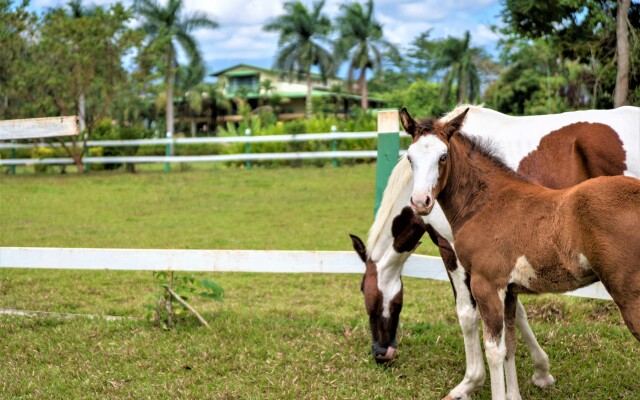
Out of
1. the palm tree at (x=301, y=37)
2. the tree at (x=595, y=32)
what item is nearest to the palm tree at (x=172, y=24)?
the palm tree at (x=301, y=37)

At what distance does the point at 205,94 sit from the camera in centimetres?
5494

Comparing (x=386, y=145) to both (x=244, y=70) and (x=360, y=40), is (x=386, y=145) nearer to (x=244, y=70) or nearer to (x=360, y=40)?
(x=360, y=40)

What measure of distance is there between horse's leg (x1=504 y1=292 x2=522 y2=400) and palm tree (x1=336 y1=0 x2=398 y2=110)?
47243 mm

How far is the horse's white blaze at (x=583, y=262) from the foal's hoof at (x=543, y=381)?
58.1 inches

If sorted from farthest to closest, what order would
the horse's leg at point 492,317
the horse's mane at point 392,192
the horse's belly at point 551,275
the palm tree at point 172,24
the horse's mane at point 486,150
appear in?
the palm tree at point 172,24, the horse's mane at point 392,192, the horse's mane at point 486,150, the horse's leg at point 492,317, the horse's belly at point 551,275

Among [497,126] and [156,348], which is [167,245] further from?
[497,126]

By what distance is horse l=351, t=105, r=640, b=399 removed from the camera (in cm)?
444

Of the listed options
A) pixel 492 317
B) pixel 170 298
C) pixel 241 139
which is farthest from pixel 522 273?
pixel 241 139

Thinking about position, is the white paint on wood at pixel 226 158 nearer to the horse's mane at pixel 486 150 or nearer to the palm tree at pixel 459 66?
the horse's mane at pixel 486 150

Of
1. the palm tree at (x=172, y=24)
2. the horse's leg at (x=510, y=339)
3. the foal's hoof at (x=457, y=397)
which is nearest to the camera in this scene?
the horse's leg at (x=510, y=339)

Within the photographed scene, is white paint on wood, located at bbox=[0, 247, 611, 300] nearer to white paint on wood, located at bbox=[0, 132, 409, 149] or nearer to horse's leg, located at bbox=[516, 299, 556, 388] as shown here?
horse's leg, located at bbox=[516, 299, 556, 388]

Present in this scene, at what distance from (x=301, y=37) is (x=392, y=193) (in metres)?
45.9

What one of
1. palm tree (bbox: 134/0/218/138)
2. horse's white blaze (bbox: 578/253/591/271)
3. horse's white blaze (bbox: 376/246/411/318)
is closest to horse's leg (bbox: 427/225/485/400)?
horse's white blaze (bbox: 376/246/411/318)

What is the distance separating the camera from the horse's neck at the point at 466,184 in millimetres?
3869
